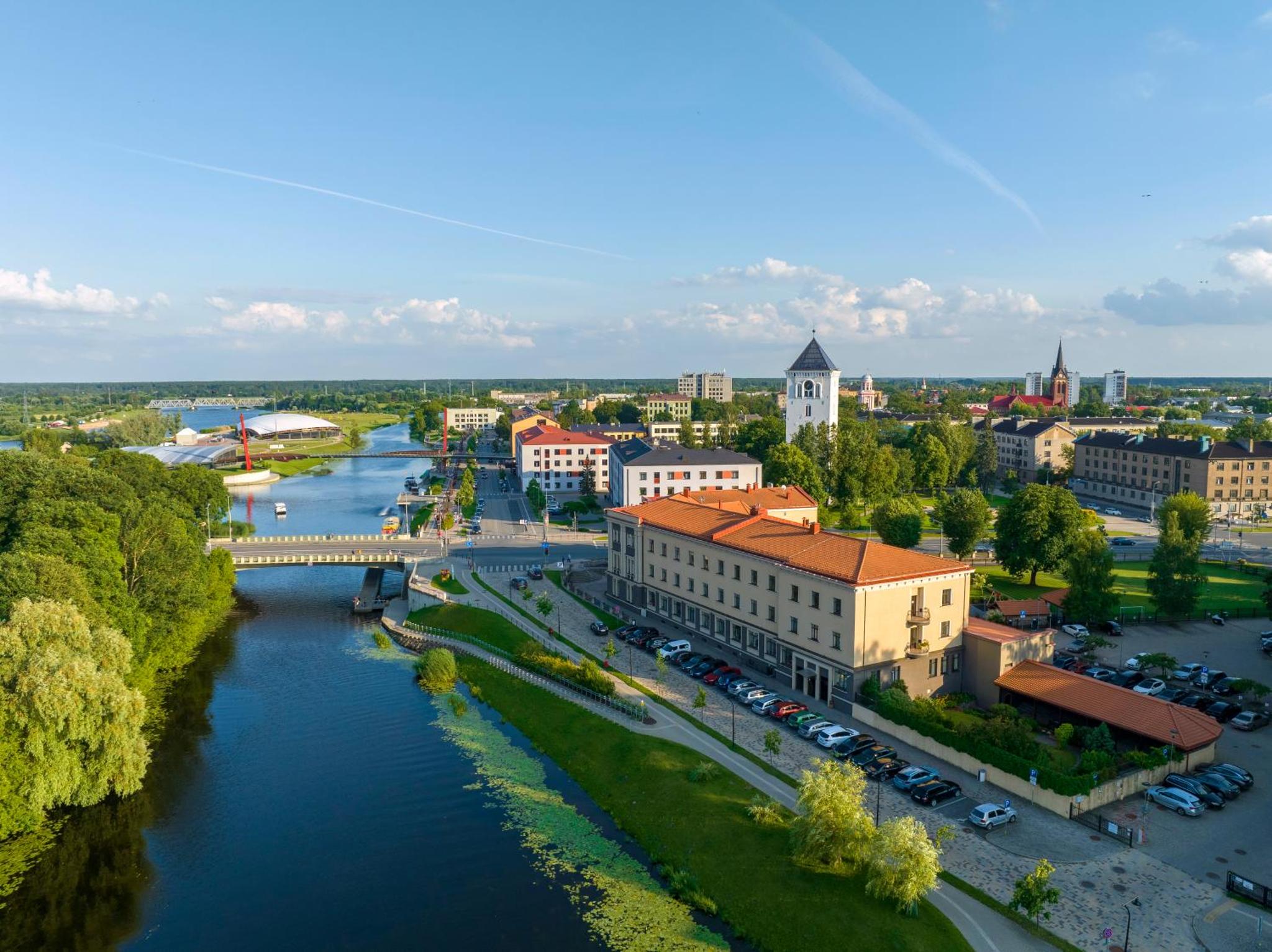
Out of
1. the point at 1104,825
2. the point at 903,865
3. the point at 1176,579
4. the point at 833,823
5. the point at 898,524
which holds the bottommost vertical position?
the point at 1104,825

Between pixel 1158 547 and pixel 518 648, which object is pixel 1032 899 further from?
pixel 1158 547

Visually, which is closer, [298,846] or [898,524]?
[298,846]

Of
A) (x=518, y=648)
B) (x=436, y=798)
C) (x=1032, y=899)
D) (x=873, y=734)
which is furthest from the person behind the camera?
(x=518, y=648)

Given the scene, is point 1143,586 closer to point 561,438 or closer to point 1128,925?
point 1128,925

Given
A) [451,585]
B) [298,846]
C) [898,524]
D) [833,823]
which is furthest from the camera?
[898,524]

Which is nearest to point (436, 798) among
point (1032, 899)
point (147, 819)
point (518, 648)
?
point (147, 819)

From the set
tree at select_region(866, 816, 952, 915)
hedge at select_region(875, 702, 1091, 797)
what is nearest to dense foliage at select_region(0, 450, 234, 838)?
tree at select_region(866, 816, 952, 915)

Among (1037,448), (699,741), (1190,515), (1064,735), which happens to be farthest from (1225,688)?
(1037,448)
